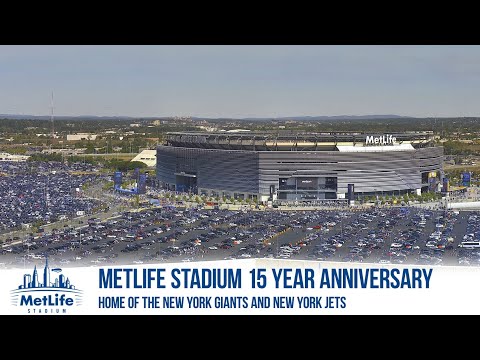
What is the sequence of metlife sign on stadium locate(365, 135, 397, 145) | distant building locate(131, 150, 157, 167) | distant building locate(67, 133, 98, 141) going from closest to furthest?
metlife sign on stadium locate(365, 135, 397, 145) < distant building locate(131, 150, 157, 167) < distant building locate(67, 133, 98, 141)

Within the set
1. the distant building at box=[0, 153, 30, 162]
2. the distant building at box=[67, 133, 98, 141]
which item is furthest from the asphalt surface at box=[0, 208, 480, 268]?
the distant building at box=[67, 133, 98, 141]

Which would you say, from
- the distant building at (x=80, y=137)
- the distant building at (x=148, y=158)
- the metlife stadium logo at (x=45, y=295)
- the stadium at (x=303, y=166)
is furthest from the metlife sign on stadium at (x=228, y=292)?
the distant building at (x=80, y=137)

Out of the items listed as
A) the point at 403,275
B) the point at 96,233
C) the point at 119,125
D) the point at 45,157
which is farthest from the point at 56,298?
the point at 119,125

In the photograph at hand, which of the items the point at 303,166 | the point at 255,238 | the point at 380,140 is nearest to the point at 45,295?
the point at 255,238

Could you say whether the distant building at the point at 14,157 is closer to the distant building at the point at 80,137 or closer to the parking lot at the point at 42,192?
the parking lot at the point at 42,192

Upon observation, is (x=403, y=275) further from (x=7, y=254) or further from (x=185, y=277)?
(x=7, y=254)

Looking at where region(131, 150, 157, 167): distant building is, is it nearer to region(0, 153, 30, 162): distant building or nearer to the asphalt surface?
region(0, 153, 30, 162): distant building
